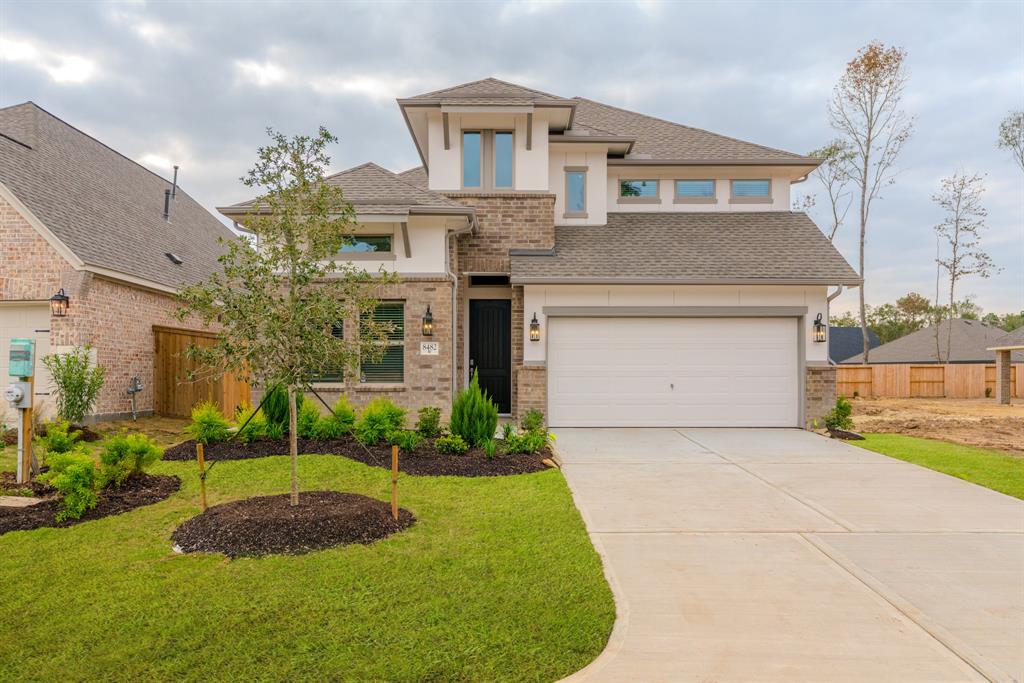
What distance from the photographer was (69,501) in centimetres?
543

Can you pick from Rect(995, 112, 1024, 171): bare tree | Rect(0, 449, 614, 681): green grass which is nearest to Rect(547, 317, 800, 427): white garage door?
Rect(0, 449, 614, 681): green grass

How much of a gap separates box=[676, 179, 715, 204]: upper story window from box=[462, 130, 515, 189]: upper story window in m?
4.50

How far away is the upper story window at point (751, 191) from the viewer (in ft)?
46.7

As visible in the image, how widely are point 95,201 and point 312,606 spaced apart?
544 inches

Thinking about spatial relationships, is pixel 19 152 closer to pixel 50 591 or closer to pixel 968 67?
pixel 50 591

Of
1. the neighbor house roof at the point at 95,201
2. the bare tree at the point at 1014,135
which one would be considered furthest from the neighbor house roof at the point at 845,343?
the neighbor house roof at the point at 95,201

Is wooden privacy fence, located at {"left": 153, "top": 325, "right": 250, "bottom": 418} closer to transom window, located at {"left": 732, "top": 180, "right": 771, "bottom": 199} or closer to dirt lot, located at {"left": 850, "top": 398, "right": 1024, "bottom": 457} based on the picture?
transom window, located at {"left": 732, "top": 180, "right": 771, "bottom": 199}

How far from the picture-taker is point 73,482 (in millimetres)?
5430

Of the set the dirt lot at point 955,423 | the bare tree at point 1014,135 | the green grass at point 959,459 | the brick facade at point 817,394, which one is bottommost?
the dirt lot at point 955,423

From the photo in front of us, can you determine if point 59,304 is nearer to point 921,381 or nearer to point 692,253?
point 692,253

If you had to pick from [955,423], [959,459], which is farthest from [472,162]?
[955,423]

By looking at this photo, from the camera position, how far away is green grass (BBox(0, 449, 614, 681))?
9.79 ft

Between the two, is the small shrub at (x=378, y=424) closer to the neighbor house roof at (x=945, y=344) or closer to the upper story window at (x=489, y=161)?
the upper story window at (x=489, y=161)

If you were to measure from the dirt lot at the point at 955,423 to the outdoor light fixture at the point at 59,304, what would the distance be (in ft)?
53.3
